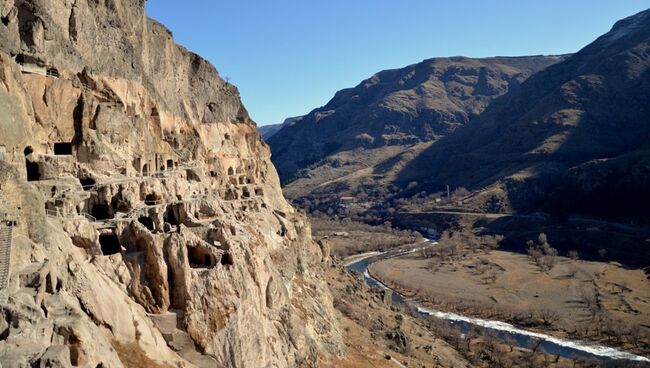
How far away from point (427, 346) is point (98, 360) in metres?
43.1

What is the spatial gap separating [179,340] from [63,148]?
16081 millimetres

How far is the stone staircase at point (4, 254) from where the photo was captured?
14.8 m

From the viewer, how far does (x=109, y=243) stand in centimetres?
2512

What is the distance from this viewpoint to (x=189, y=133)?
53781mm

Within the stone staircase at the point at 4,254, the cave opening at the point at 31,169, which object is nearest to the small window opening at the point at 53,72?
the cave opening at the point at 31,169

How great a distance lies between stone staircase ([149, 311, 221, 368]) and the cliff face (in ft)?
0.21

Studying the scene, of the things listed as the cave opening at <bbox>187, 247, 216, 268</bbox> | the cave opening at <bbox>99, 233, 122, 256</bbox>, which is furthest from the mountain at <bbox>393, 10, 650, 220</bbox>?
the cave opening at <bbox>99, 233, 122, 256</bbox>

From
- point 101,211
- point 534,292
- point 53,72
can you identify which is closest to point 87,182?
point 101,211

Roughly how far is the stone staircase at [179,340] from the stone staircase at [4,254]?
8.53 m

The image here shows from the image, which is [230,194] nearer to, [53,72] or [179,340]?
[53,72]

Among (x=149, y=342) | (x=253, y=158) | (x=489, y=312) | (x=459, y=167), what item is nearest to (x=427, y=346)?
(x=489, y=312)

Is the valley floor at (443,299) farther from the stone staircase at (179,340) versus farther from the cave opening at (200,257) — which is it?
the stone staircase at (179,340)

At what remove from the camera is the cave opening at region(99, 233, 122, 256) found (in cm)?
2492

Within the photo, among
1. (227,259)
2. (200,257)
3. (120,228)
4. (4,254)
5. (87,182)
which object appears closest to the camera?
(4,254)
